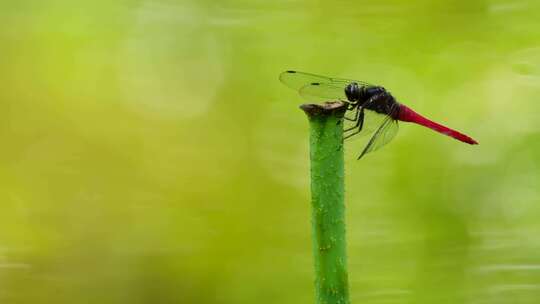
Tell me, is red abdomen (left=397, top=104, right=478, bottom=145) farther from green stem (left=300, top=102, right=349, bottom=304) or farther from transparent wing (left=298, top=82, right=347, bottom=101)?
green stem (left=300, top=102, right=349, bottom=304)

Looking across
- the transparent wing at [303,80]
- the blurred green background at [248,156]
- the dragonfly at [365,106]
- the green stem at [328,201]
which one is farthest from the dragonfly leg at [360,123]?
the green stem at [328,201]

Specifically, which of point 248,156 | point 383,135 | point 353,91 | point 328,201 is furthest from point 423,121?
point 328,201

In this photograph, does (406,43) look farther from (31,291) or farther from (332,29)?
(31,291)

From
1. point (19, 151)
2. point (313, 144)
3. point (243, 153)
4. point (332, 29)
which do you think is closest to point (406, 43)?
point (332, 29)

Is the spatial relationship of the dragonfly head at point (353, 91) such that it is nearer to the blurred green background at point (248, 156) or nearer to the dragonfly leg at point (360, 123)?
the dragonfly leg at point (360, 123)

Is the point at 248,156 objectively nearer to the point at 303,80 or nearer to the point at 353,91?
the point at 303,80
